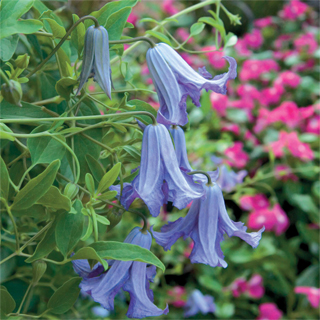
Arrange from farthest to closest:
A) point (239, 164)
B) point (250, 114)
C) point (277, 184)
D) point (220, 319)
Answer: point (250, 114)
point (277, 184)
point (239, 164)
point (220, 319)

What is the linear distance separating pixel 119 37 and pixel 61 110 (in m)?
0.13

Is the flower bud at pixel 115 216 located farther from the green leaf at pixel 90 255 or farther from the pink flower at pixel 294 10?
the pink flower at pixel 294 10

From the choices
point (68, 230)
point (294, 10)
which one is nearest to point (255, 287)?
point (68, 230)

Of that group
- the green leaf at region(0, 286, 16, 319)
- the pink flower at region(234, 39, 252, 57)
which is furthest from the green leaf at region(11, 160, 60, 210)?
the pink flower at region(234, 39, 252, 57)

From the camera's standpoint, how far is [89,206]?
15.0 inches

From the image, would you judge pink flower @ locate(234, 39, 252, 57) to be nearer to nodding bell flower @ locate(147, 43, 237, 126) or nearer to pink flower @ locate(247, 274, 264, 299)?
pink flower @ locate(247, 274, 264, 299)

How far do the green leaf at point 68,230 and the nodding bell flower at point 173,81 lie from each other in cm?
12

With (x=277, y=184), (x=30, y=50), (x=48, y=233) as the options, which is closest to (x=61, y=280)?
(x=48, y=233)

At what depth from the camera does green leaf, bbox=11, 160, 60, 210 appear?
0.33 metres

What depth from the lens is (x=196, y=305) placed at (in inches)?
46.9

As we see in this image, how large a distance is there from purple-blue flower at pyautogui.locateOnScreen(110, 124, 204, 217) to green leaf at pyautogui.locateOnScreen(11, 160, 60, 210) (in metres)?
0.07

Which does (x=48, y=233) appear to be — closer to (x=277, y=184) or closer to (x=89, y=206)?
(x=89, y=206)

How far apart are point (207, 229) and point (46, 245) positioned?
0.51 feet

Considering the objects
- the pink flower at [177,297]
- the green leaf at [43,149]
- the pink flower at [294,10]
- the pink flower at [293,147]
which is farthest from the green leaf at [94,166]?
the pink flower at [294,10]
